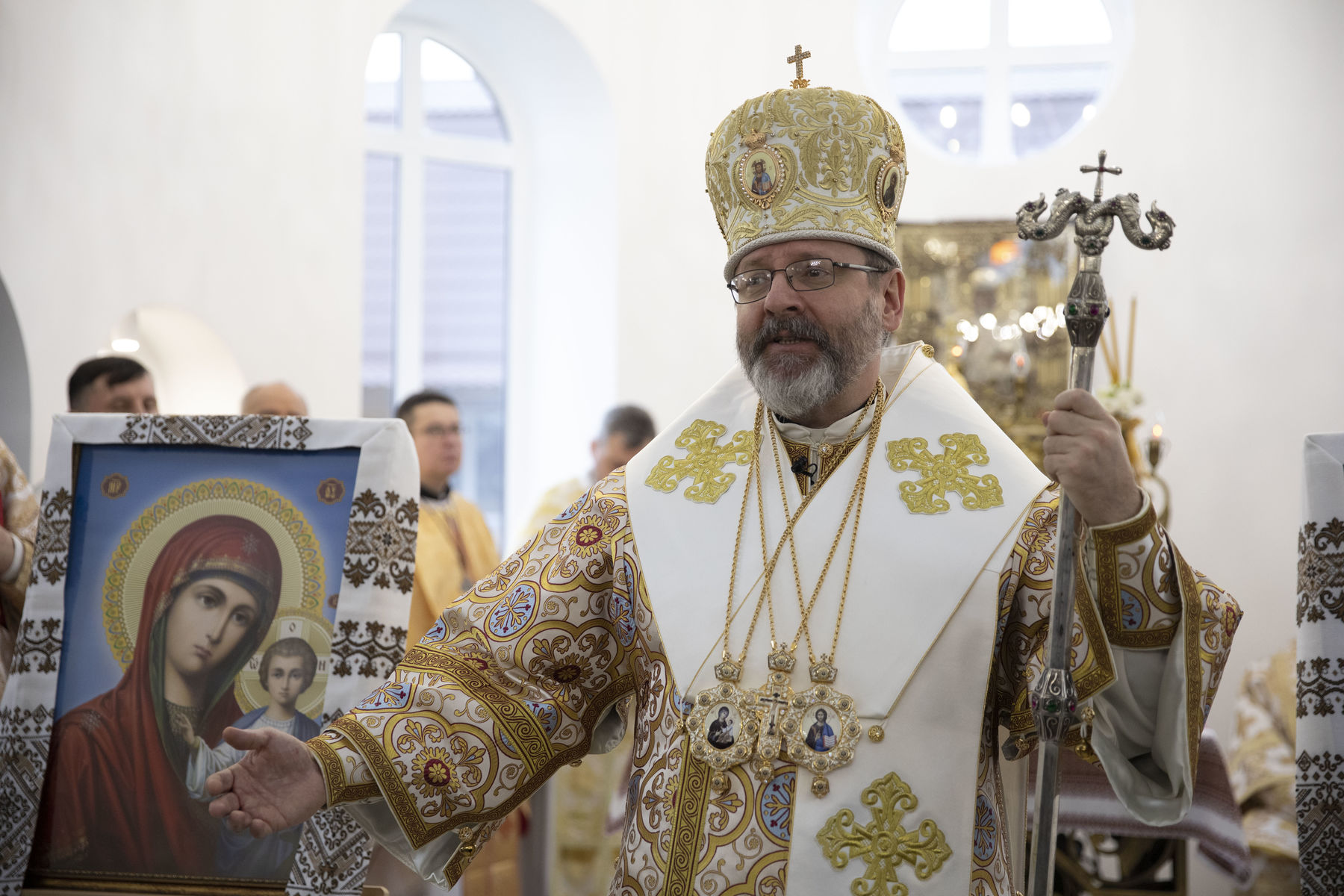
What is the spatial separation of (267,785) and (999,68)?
747cm

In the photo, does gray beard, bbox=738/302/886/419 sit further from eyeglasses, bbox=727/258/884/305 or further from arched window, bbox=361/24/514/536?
arched window, bbox=361/24/514/536

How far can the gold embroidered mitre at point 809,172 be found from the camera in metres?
2.58

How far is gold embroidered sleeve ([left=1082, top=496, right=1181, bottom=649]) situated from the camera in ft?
6.58

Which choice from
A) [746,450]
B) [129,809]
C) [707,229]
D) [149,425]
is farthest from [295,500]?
[707,229]

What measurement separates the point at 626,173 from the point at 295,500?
5.89 metres

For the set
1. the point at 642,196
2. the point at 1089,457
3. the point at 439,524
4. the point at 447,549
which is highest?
the point at 642,196

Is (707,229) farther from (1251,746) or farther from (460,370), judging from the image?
(1251,746)

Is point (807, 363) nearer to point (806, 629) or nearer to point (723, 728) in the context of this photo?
point (806, 629)

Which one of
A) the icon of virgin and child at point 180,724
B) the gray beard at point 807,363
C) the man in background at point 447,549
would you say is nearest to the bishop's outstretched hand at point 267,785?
the icon of virgin and child at point 180,724

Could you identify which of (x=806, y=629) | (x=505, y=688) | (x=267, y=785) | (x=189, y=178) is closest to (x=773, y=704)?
(x=806, y=629)

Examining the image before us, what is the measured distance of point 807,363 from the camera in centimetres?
248

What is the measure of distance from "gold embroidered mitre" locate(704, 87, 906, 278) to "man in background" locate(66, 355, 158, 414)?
7.63 feet

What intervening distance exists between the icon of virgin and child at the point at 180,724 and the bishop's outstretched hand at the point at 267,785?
526mm

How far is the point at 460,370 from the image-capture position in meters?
9.09
